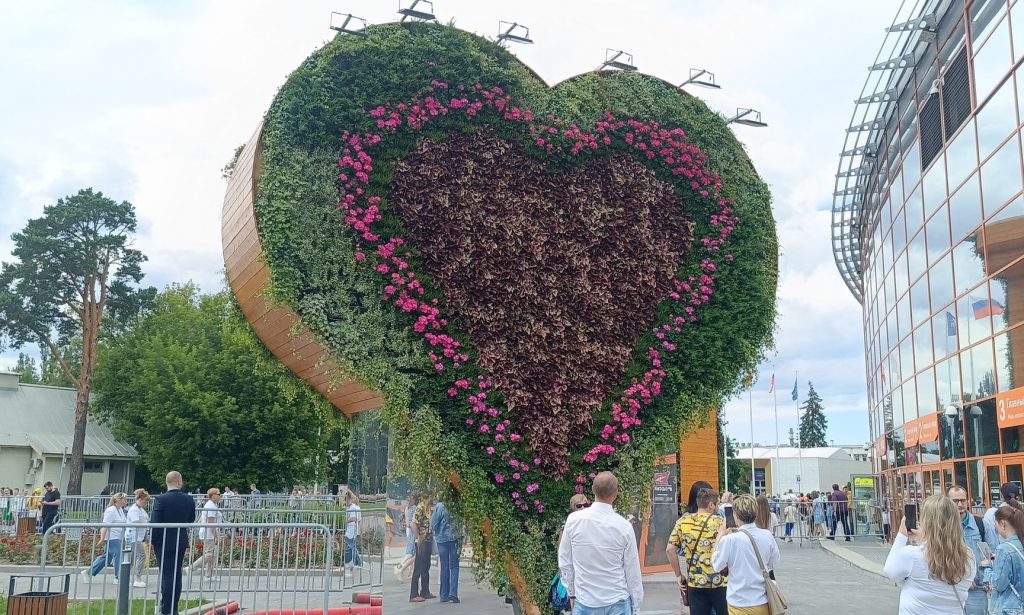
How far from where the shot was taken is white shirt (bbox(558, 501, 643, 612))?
216 inches

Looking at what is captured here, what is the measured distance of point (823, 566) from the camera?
67.8 feet

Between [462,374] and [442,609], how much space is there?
2.72 meters

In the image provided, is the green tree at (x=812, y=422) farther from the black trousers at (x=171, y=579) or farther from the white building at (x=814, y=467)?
the black trousers at (x=171, y=579)

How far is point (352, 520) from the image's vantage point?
10289 mm

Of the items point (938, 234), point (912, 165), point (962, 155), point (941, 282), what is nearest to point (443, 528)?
point (962, 155)

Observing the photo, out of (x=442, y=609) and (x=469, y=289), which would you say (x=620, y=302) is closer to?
(x=469, y=289)

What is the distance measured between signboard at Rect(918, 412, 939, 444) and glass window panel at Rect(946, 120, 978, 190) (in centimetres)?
635

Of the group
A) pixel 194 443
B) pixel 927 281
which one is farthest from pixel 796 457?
pixel 194 443

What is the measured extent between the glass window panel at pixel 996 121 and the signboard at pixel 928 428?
24.7ft

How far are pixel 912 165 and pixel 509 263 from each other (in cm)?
2069

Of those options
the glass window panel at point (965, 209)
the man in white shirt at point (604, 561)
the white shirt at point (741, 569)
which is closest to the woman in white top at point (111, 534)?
the man in white shirt at point (604, 561)

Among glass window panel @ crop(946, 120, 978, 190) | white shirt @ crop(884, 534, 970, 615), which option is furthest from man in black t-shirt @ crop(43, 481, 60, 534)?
glass window panel @ crop(946, 120, 978, 190)

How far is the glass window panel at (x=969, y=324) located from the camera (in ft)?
63.8

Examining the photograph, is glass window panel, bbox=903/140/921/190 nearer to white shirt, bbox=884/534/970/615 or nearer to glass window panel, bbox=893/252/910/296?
glass window panel, bbox=893/252/910/296
